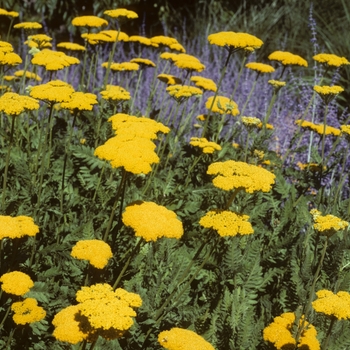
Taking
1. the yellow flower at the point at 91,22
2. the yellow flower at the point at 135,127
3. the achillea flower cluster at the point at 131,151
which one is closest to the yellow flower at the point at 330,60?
the yellow flower at the point at 135,127

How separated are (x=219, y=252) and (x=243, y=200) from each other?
1.47 feet

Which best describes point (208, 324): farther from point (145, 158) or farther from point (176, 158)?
point (176, 158)

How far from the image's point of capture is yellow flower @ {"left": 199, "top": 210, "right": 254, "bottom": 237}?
7.11 ft

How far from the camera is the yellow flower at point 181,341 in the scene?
1816 millimetres

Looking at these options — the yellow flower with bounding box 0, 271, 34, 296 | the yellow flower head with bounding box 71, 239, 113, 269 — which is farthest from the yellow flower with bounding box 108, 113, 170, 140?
the yellow flower with bounding box 0, 271, 34, 296

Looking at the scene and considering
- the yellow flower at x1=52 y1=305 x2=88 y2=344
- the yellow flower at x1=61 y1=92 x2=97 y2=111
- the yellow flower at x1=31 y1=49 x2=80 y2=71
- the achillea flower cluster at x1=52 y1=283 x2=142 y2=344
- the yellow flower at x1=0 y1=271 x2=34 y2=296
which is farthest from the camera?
the yellow flower at x1=31 y1=49 x2=80 y2=71

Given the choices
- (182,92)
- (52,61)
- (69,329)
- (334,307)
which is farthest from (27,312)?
(182,92)

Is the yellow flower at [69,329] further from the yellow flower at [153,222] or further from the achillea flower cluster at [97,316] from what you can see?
the yellow flower at [153,222]

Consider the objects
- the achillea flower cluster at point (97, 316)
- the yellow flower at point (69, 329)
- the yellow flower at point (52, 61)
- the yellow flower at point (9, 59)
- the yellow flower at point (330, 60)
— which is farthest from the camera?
the yellow flower at point (330, 60)

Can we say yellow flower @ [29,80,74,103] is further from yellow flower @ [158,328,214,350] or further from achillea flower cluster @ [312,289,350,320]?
achillea flower cluster @ [312,289,350,320]

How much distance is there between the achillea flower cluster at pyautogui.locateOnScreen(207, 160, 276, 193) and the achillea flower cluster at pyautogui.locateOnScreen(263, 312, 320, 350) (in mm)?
577

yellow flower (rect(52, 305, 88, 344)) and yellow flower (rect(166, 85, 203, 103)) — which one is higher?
yellow flower (rect(166, 85, 203, 103))

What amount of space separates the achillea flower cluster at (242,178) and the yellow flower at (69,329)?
835 millimetres

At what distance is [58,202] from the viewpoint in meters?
3.45
